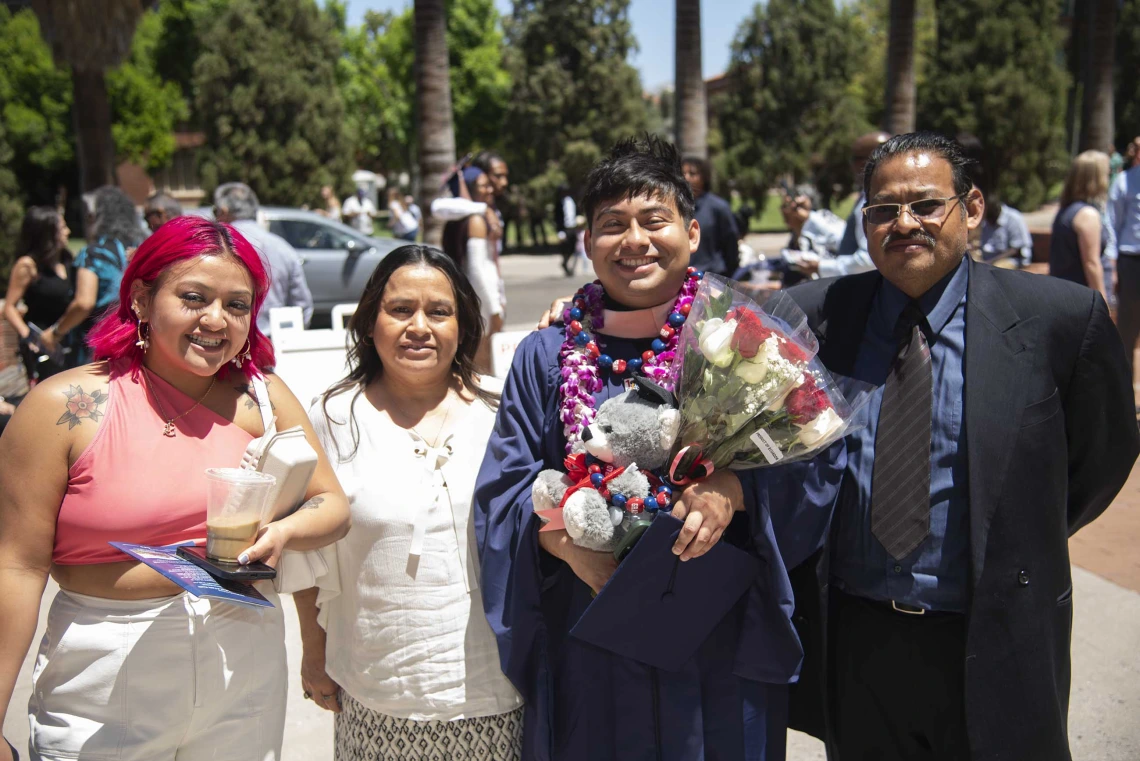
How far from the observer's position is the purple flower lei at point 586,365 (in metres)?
2.23

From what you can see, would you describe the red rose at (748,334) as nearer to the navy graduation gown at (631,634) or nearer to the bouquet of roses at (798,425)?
the bouquet of roses at (798,425)

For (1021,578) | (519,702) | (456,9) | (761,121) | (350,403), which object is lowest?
(519,702)

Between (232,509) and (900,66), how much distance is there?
11479mm

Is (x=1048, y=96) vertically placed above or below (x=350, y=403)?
above

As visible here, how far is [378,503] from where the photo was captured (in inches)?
Answer: 93.6

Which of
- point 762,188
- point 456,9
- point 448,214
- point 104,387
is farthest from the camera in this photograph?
point 456,9

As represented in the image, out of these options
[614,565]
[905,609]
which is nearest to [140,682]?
[614,565]

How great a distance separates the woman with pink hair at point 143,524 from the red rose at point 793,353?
112 centimetres

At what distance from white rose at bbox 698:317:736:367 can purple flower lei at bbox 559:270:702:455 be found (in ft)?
0.64

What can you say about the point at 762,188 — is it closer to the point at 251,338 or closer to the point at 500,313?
the point at 500,313

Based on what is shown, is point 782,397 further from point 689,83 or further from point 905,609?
point 689,83

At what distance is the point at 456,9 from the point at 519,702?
134 feet

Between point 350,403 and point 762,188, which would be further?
point 762,188

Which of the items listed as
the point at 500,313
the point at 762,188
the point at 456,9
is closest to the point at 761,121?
the point at 762,188
